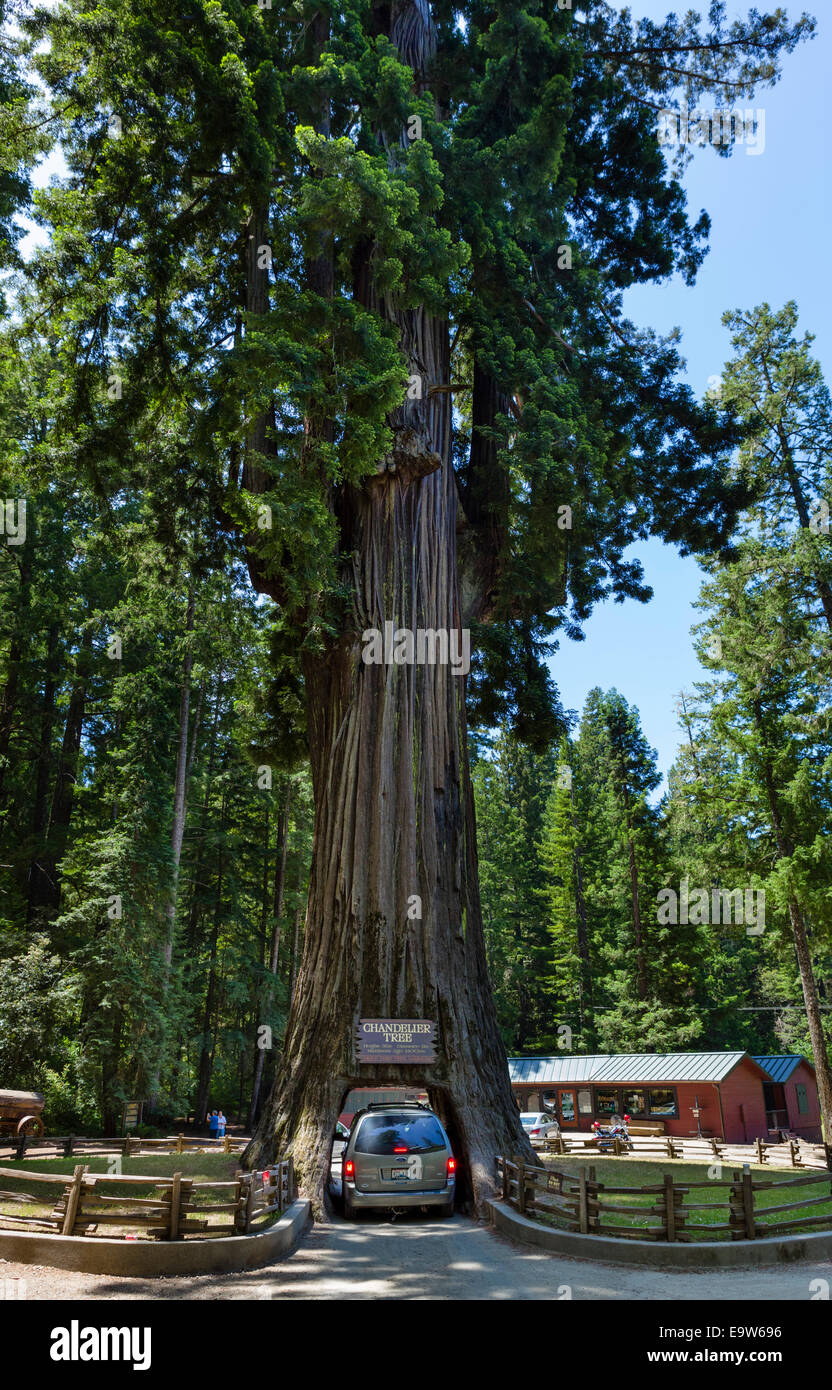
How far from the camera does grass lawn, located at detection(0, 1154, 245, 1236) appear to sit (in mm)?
7891

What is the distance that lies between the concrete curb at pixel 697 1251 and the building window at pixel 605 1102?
29.9m

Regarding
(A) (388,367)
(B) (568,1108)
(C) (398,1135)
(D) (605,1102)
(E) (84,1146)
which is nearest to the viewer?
(C) (398,1135)

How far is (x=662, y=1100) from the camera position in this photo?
107ft

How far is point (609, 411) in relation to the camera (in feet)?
48.6

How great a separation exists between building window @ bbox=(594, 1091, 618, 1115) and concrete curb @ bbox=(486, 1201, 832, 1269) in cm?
2988

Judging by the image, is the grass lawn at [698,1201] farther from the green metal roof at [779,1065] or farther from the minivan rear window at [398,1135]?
the green metal roof at [779,1065]

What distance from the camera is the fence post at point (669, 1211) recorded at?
24.5ft

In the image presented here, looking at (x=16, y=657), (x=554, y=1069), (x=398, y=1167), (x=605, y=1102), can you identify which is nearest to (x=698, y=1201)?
(x=398, y=1167)

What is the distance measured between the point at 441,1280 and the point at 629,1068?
2922cm

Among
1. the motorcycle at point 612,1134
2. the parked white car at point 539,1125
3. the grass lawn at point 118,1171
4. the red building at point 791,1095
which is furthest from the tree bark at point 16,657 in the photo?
the red building at point 791,1095

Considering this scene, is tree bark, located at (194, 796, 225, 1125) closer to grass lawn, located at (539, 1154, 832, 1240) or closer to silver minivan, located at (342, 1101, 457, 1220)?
grass lawn, located at (539, 1154, 832, 1240)

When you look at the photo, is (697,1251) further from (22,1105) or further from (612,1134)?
(612,1134)

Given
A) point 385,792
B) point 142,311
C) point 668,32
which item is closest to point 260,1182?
point 385,792

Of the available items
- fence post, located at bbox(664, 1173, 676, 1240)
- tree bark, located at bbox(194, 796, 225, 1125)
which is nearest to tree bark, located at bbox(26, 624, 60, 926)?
tree bark, located at bbox(194, 796, 225, 1125)
